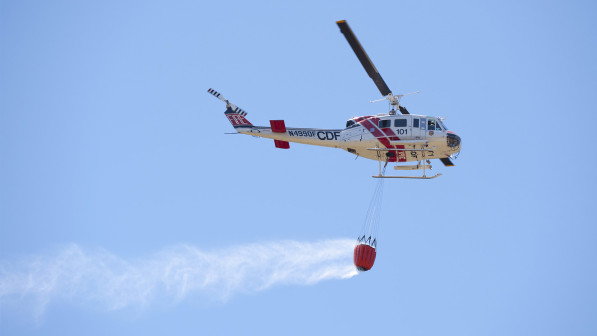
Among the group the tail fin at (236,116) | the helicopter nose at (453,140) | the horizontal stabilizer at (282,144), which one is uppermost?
the tail fin at (236,116)

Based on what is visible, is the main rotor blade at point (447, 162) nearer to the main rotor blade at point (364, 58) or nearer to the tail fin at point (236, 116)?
the main rotor blade at point (364, 58)

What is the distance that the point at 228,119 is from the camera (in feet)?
114

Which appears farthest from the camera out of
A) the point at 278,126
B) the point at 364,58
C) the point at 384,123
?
the point at 278,126

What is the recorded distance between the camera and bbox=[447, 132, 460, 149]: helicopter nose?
3080 centimetres

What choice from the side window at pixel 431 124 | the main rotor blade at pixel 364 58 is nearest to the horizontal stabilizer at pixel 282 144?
the main rotor blade at pixel 364 58

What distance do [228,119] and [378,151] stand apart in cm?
726

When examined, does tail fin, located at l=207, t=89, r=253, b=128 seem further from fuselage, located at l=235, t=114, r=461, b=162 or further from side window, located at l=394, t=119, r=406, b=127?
side window, located at l=394, t=119, r=406, b=127

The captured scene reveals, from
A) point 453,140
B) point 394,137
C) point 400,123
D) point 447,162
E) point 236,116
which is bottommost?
point 394,137

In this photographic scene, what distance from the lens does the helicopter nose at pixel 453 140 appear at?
30797 millimetres

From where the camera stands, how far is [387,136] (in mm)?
31297

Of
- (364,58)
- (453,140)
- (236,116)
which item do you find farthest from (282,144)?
(453,140)

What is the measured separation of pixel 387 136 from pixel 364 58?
3.37 meters

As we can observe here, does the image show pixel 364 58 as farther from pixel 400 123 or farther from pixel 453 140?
pixel 453 140

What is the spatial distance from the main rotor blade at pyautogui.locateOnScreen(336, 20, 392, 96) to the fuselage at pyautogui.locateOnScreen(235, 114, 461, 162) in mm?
1141
